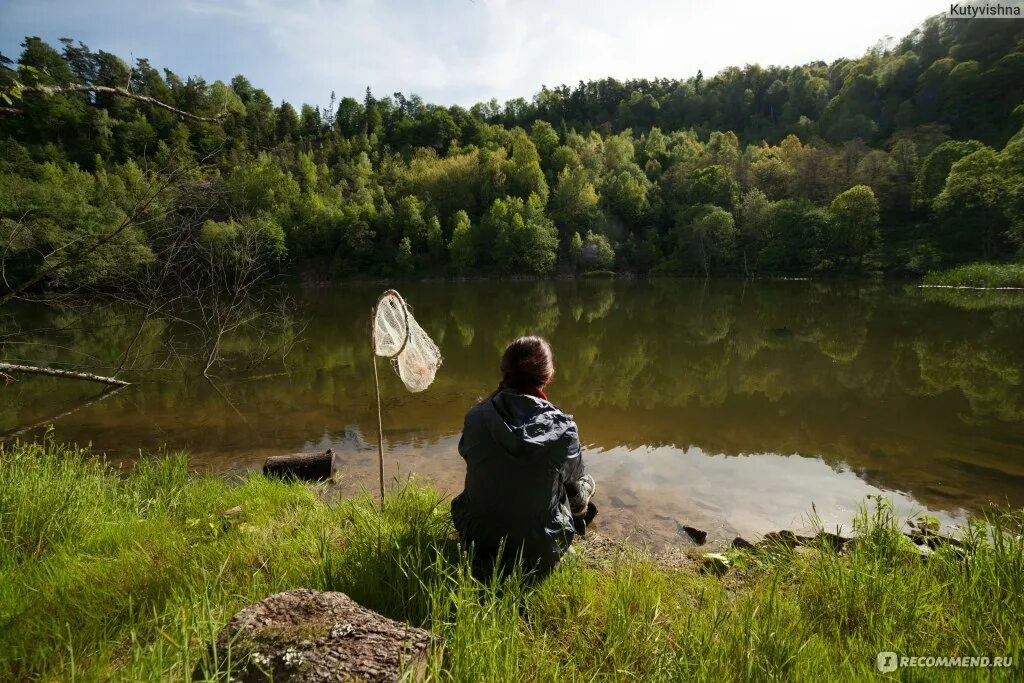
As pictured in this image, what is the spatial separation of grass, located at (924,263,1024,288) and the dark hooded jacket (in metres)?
32.5

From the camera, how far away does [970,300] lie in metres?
20.7

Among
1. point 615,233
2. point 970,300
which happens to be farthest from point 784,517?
point 615,233

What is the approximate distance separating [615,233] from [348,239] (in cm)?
2942

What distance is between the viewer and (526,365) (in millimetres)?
2578

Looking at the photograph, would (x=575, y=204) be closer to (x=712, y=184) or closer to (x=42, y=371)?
(x=712, y=184)

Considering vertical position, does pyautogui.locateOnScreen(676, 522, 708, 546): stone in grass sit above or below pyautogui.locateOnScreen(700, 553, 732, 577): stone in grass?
below

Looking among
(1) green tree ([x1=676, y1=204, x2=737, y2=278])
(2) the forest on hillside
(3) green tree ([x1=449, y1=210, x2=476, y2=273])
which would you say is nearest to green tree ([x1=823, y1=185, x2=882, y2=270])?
(2) the forest on hillside

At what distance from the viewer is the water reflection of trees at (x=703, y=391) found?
7016 mm

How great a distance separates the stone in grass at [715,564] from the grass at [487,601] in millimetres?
168

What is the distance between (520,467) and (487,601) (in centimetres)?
62

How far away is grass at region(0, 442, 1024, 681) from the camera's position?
178 centimetres

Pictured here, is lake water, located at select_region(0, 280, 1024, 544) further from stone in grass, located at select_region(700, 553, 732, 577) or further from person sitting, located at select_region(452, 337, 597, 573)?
person sitting, located at select_region(452, 337, 597, 573)

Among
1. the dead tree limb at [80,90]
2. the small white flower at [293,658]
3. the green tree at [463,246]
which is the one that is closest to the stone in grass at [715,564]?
the small white flower at [293,658]

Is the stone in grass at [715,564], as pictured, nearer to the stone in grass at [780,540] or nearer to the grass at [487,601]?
the grass at [487,601]
